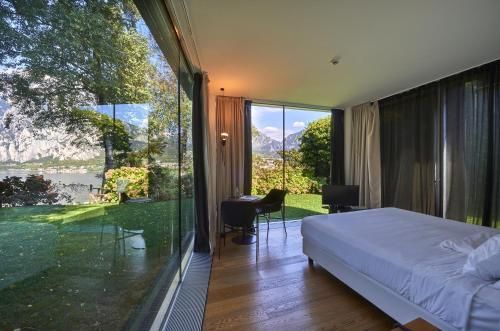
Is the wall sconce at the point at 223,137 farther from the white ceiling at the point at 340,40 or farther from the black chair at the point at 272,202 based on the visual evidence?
the black chair at the point at 272,202

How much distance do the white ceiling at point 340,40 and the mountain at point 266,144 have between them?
1194 mm

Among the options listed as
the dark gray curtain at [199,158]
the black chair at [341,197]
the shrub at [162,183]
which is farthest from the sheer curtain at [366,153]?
the shrub at [162,183]

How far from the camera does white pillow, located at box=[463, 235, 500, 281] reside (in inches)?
49.3

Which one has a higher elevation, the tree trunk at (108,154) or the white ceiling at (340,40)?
the white ceiling at (340,40)

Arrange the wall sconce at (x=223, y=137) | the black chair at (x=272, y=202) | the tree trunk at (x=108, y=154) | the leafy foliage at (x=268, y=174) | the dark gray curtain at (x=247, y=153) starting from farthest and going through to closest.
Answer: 1. the leafy foliage at (x=268, y=174)
2. the dark gray curtain at (x=247, y=153)
3. the wall sconce at (x=223, y=137)
4. the black chair at (x=272, y=202)
5. the tree trunk at (x=108, y=154)

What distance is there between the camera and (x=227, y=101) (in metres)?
4.12

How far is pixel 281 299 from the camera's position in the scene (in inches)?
79.3

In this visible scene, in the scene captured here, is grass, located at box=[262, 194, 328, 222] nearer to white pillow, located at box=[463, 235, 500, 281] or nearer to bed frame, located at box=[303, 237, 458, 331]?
bed frame, located at box=[303, 237, 458, 331]

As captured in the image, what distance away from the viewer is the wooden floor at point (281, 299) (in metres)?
1.72

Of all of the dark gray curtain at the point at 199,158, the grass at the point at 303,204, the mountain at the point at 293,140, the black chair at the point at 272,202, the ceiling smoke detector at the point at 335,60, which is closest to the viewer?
the ceiling smoke detector at the point at 335,60

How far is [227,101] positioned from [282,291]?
327 cm

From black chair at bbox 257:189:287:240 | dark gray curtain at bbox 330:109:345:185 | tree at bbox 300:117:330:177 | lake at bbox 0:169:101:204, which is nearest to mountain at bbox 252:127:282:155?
tree at bbox 300:117:330:177

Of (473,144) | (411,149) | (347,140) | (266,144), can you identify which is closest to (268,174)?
(266,144)

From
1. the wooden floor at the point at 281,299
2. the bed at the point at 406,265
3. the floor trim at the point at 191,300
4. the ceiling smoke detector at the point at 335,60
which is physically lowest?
the floor trim at the point at 191,300
